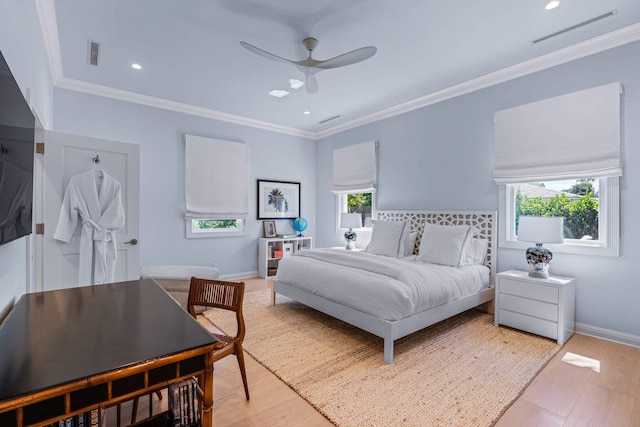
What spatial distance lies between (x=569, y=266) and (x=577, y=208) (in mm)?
609

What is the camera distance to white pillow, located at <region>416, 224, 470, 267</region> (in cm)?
351

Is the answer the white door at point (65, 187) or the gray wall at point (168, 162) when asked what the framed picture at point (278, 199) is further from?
the white door at point (65, 187)

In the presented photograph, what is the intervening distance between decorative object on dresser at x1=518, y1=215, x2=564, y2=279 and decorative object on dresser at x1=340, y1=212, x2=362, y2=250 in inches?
96.1

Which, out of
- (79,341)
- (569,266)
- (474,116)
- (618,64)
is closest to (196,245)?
(79,341)

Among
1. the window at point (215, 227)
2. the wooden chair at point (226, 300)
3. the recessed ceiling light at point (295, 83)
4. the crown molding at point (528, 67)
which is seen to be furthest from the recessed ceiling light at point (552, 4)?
the window at point (215, 227)

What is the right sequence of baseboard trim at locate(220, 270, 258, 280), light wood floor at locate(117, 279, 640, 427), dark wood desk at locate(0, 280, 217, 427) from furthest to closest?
baseboard trim at locate(220, 270, 258, 280) → light wood floor at locate(117, 279, 640, 427) → dark wood desk at locate(0, 280, 217, 427)

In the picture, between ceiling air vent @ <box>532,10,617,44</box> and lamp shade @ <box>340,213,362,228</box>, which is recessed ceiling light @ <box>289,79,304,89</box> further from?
ceiling air vent @ <box>532,10,617,44</box>

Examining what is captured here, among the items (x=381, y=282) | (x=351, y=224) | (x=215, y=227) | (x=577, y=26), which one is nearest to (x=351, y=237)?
(x=351, y=224)

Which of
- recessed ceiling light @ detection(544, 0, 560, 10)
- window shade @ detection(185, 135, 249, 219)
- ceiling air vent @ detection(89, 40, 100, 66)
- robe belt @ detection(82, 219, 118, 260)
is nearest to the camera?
recessed ceiling light @ detection(544, 0, 560, 10)

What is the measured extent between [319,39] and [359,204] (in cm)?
323

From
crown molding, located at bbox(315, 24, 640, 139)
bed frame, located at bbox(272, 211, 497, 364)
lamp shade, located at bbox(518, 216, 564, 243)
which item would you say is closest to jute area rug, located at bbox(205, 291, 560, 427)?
bed frame, located at bbox(272, 211, 497, 364)

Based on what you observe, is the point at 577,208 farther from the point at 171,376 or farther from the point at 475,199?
the point at 171,376

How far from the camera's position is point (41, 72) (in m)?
2.70

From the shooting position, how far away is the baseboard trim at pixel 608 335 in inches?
110
